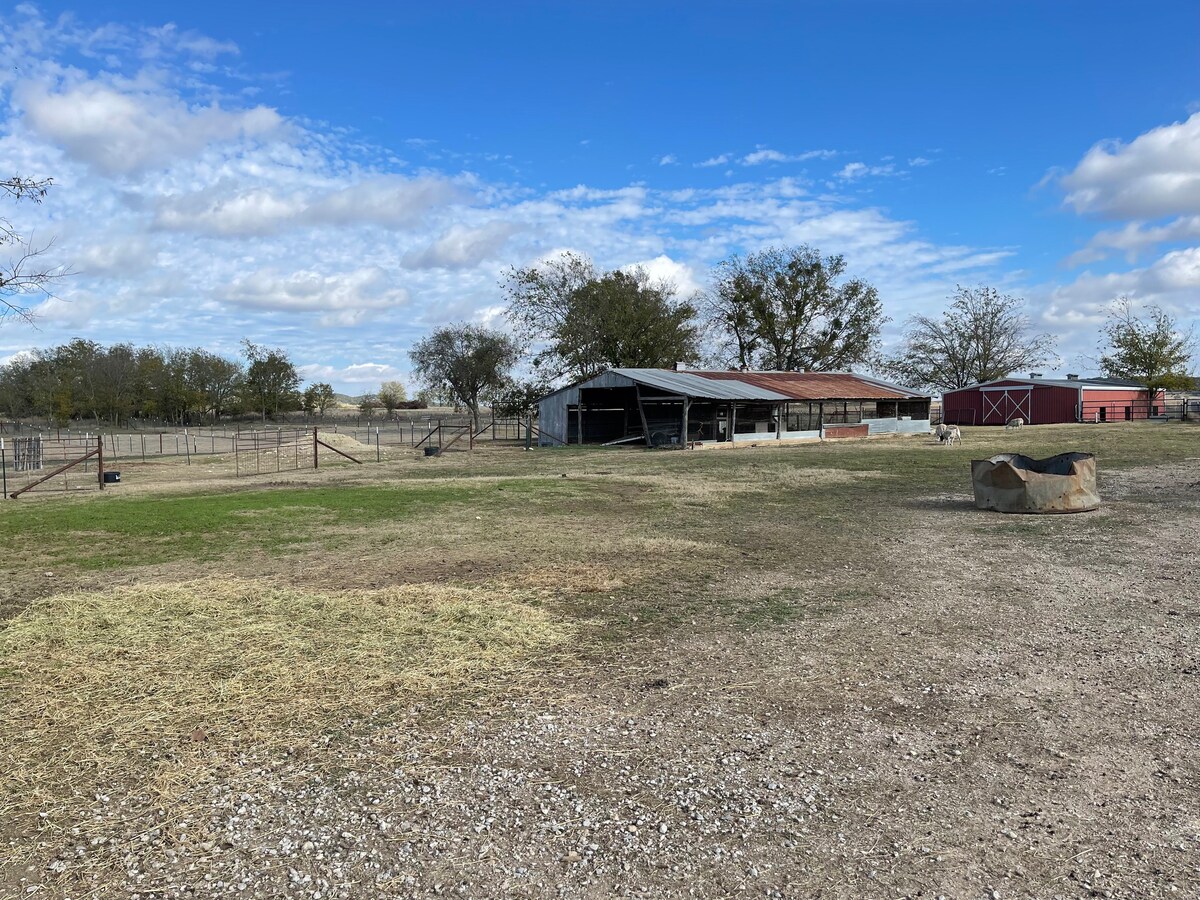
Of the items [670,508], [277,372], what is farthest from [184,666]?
[277,372]

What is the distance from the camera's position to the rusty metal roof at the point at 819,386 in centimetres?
3959

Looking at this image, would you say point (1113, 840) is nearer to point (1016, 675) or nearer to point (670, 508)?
point (1016, 675)

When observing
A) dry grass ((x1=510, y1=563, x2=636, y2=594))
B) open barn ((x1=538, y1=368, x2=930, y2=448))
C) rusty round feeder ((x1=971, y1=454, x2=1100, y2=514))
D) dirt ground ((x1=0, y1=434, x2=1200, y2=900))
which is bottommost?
dirt ground ((x1=0, y1=434, x2=1200, y2=900))

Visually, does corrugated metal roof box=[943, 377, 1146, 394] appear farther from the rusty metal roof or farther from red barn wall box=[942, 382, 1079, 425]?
the rusty metal roof

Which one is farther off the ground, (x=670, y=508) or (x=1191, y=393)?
(x=1191, y=393)

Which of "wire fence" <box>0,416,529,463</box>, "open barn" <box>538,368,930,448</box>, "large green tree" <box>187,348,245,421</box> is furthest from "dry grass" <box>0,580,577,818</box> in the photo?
"large green tree" <box>187,348,245,421</box>

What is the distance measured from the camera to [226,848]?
334 centimetres

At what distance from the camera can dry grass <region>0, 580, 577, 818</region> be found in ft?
13.9

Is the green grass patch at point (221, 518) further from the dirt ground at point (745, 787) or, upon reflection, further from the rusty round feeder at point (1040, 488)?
the rusty round feeder at point (1040, 488)

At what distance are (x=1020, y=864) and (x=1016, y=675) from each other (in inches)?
96.6

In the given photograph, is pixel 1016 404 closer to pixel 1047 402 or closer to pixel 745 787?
pixel 1047 402

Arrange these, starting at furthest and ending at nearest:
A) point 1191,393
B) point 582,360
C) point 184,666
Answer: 1. point 1191,393
2. point 582,360
3. point 184,666

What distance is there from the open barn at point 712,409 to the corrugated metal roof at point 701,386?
0.18ft

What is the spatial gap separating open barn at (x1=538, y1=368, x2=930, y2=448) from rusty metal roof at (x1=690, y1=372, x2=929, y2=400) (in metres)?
0.07
